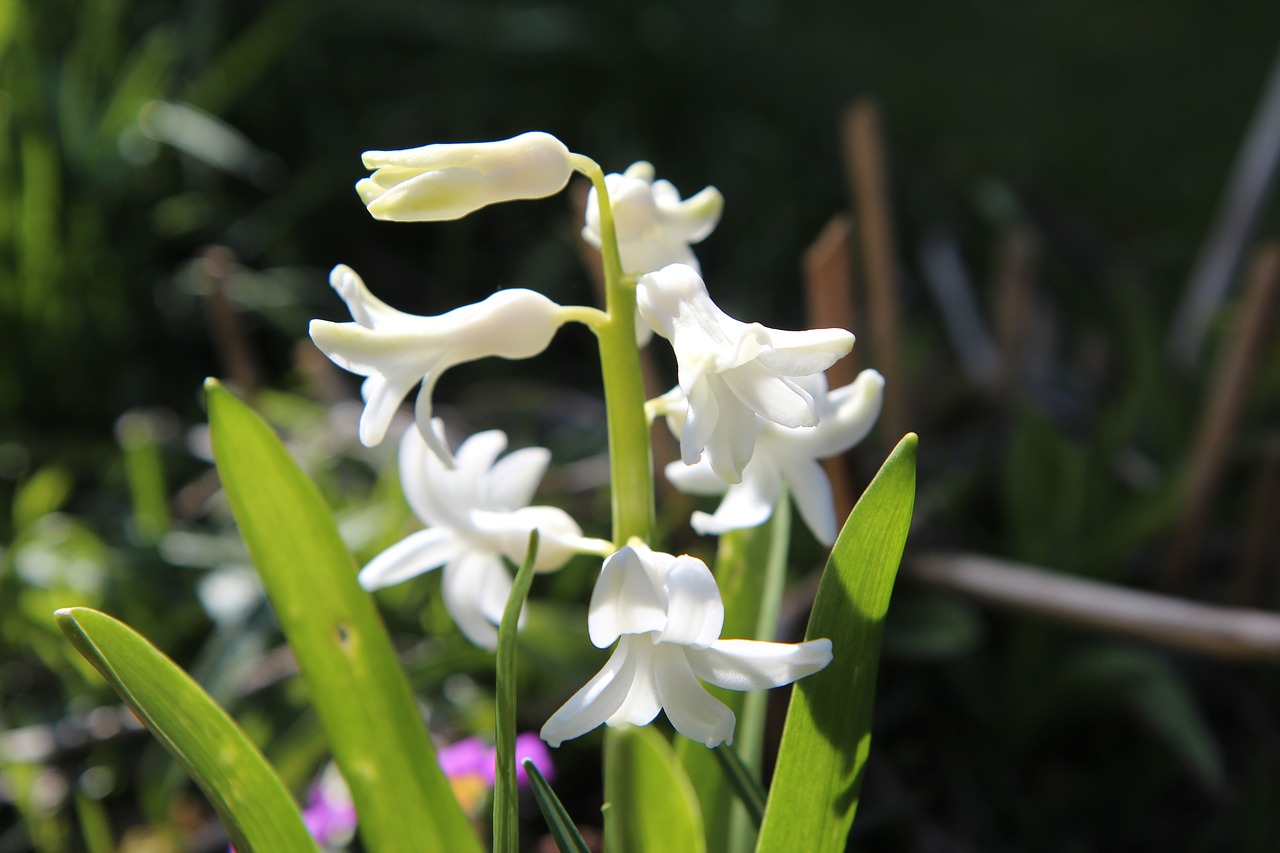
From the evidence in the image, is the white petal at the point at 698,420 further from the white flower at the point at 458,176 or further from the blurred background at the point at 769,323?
the blurred background at the point at 769,323

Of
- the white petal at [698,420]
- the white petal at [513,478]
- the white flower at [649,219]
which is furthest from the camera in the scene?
the white petal at [513,478]

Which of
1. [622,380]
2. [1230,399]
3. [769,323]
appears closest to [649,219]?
[622,380]

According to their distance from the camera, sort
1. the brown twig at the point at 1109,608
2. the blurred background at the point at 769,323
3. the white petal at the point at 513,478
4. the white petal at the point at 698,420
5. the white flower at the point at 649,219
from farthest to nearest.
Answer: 1. the blurred background at the point at 769,323
2. the brown twig at the point at 1109,608
3. the white petal at the point at 513,478
4. the white flower at the point at 649,219
5. the white petal at the point at 698,420

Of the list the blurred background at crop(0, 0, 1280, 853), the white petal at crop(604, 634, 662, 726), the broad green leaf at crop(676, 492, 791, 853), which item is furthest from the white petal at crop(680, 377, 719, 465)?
the blurred background at crop(0, 0, 1280, 853)

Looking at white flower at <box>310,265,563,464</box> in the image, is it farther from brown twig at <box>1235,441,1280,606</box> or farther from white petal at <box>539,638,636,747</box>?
brown twig at <box>1235,441,1280,606</box>

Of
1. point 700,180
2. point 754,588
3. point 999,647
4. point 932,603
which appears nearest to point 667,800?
point 754,588

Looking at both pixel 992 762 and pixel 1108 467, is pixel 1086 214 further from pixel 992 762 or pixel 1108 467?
pixel 992 762

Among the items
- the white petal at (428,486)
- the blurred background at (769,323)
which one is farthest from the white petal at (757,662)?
the blurred background at (769,323)
